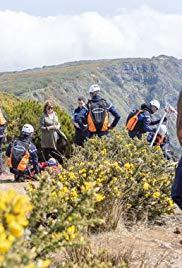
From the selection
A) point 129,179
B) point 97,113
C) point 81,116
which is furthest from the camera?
point 81,116

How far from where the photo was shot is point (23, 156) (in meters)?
10.1

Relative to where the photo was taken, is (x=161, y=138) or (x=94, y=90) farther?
(x=161, y=138)

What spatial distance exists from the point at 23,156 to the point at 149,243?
482cm

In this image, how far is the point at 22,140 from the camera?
10.3 meters

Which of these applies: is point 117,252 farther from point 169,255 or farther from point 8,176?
point 8,176

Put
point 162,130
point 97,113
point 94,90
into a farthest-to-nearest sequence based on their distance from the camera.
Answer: point 162,130
point 97,113
point 94,90

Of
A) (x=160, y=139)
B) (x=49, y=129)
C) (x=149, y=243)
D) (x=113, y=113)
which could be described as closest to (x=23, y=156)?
(x=49, y=129)

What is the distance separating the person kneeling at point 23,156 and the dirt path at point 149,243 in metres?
3.73

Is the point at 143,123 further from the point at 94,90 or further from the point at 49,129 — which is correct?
the point at 49,129

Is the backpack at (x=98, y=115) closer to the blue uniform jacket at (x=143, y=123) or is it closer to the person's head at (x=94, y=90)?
the person's head at (x=94, y=90)

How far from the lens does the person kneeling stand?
1005 cm

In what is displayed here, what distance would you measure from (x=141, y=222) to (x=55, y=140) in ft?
17.7

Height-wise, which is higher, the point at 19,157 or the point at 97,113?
the point at 97,113

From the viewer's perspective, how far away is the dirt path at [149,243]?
4859 millimetres
